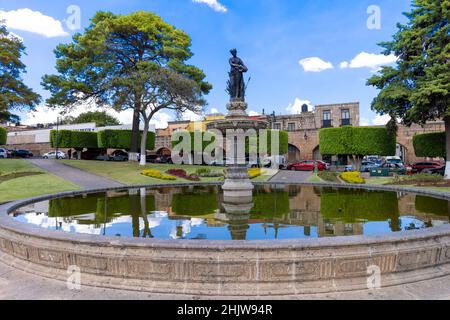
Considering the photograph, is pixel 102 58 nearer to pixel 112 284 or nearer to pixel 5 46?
pixel 5 46

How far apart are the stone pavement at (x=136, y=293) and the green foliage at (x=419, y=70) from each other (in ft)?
61.8

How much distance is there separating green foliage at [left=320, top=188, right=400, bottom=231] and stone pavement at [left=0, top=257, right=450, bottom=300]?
2.43 metres

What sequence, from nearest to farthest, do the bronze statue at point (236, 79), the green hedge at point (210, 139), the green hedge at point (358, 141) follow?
the bronze statue at point (236, 79)
the green hedge at point (358, 141)
the green hedge at point (210, 139)

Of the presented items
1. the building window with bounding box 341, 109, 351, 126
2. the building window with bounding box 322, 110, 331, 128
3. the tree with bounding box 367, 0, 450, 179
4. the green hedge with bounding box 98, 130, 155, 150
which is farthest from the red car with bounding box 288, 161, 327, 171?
the green hedge with bounding box 98, 130, 155, 150

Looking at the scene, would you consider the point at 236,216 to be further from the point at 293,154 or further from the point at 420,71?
the point at 293,154

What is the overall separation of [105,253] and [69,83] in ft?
101

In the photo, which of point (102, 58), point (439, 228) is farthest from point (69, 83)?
point (439, 228)

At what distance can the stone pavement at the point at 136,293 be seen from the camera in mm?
4621

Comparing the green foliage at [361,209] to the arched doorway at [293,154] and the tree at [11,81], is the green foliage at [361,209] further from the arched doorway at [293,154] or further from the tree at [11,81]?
the arched doorway at [293,154]

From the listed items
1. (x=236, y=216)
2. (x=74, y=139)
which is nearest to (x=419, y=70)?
(x=236, y=216)

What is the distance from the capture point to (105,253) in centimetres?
500

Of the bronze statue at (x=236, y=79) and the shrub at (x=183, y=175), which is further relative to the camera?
the shrub at (x=183, y=175)

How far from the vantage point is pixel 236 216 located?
28.9ft

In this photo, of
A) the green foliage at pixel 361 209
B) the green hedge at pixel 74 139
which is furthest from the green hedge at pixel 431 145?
the green hedge at pixel 74 139
